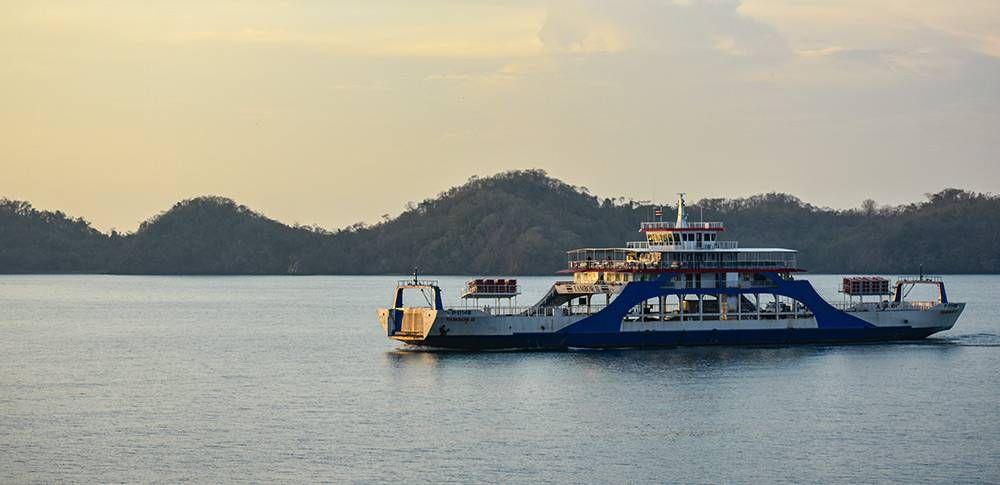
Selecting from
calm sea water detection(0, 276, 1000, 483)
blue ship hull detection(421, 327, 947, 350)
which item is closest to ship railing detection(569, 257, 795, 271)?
blue ship hull detection(421, 327, 947, 350)

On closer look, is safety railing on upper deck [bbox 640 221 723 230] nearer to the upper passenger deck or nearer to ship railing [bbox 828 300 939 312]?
the upper passenger deck

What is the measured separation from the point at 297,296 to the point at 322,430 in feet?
445

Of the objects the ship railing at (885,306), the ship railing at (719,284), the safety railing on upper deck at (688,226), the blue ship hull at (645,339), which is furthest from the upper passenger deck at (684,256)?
the ship railing at (885,306)

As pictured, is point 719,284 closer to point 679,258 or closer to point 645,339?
point 679,258

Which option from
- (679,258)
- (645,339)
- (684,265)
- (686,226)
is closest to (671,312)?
(684,265)

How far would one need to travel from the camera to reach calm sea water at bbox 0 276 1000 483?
1897 inches

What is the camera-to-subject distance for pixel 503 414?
58.2 m

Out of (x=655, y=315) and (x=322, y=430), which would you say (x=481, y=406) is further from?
(x=655, y=315)

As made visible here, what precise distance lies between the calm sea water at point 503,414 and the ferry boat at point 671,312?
1.22m

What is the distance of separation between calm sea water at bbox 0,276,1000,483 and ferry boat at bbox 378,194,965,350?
4.01 ft

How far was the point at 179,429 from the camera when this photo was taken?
55.7 meters

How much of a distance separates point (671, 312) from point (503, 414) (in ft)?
76.9

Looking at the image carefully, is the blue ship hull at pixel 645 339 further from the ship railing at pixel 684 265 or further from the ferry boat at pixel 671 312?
the ship railing at pixel 684 265

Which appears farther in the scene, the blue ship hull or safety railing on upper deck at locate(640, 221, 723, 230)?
safety railing on upper deck at locate(640, 221, 723, 230)
